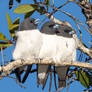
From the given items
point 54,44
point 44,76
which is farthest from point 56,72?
point 54,44

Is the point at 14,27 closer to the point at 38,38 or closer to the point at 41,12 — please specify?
the point at 38,38

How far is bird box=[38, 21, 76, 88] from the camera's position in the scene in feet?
9.81

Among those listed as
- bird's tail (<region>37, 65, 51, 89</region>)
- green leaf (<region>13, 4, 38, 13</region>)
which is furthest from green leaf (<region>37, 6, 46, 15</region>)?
bird's tail (<region>37, 65, 51, 89</region>)

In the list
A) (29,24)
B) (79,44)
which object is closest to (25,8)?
(29,24)

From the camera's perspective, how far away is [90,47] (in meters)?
2.90

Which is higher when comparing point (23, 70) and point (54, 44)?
point (54, 44)

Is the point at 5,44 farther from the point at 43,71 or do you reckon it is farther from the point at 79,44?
the point at 79,44

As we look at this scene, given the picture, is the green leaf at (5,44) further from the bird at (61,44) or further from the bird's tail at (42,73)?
the bird's tail at (42,73)

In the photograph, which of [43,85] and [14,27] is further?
[43,85]

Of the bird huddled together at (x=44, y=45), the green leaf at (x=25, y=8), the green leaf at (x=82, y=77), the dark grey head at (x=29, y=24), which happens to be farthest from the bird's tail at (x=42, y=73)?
the green leaf at (x=25, y=8)

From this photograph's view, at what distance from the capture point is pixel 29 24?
300 centimetres

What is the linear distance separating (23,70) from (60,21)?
73cm

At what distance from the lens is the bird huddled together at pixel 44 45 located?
9.43ft

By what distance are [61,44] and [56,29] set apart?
0.66 ft
